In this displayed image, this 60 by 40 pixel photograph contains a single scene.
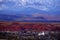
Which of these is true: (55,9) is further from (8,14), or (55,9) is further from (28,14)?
(8,14)

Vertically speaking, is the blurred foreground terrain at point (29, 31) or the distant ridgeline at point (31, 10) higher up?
the distant ridgeline at point (31, 10)

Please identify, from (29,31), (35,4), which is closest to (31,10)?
(35,4)

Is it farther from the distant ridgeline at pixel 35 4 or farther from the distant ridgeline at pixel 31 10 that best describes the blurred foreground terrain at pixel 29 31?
Answer: the distant ridgeline at pixel 35 4

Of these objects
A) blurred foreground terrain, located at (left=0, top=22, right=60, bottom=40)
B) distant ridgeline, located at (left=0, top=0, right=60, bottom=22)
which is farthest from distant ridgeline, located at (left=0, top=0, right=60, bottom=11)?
blurred foreground terrain, located at (left=0, top=22, right=60, bottom=40)

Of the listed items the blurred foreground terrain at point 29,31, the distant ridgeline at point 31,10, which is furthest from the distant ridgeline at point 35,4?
the blurred foreground terrain at point 29,31

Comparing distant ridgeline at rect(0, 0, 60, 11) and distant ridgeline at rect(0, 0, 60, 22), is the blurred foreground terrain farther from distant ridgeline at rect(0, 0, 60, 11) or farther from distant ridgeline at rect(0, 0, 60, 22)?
distant ridgeline at rect(0, 0, 60, 11)

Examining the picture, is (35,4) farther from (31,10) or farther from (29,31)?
(29,31)

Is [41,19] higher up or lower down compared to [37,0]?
lower down

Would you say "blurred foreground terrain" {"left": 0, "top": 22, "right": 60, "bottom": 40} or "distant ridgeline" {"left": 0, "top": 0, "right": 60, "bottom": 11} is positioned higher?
"distant ridgeline" {"left": 0, "top": 0, "right": 60, "bottom": 11}

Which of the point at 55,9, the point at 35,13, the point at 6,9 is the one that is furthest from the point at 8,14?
the point at 55,9
